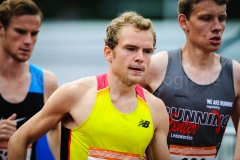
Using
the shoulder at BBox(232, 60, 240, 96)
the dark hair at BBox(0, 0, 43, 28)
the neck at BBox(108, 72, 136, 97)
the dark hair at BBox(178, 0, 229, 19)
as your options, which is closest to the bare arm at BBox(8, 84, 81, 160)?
the neck at BBox(108, 72, 136, 97)

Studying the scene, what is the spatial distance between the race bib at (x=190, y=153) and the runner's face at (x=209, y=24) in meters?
0.93

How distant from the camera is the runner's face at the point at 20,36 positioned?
19.7ft

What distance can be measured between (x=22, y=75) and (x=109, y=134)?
2.16m

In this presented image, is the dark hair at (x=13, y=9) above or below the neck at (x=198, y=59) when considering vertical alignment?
above

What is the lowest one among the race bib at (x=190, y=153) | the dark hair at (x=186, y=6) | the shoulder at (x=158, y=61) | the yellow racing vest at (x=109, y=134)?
the race bib at (x=190, y=153)

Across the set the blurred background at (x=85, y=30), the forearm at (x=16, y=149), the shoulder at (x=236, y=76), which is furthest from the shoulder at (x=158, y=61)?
the blurred background at (x=85, y=30)

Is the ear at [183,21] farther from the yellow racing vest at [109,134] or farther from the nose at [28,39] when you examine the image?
the nose at [28,39]

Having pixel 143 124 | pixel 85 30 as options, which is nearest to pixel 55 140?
pixel 143 124

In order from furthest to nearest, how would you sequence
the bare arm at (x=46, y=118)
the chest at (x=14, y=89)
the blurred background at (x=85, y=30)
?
the blurred background at (x=85, y=30)
the chest at (x=14, y=89)
the bare arm at (x=46, y=118)

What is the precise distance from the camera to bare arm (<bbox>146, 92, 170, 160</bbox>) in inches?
174

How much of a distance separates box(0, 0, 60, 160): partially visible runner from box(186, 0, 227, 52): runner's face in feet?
5.80

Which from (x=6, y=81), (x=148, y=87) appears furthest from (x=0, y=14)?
(x=148, y=87)

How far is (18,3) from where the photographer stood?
6.24 meters

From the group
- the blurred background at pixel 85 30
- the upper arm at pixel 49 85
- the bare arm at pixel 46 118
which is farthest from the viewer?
the blurred background at pixel 85 30
